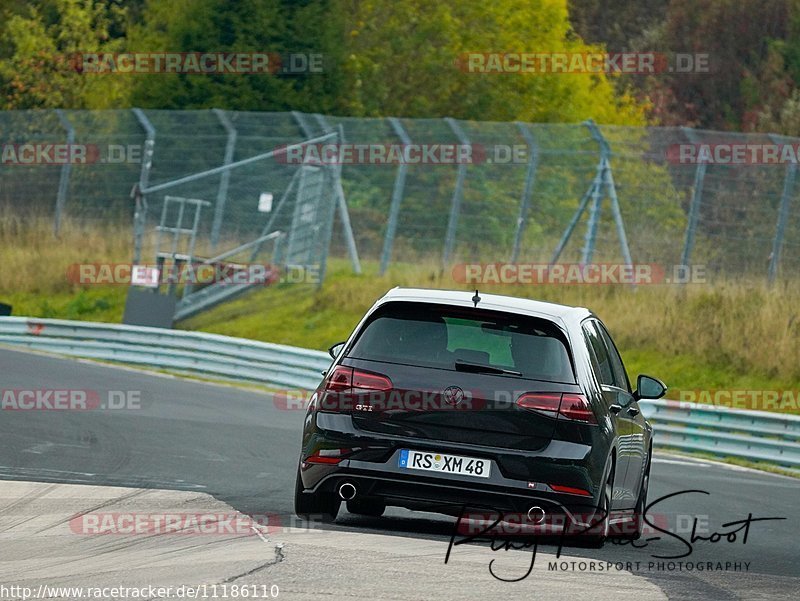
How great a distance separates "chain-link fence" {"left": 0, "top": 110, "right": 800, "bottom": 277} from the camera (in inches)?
1150

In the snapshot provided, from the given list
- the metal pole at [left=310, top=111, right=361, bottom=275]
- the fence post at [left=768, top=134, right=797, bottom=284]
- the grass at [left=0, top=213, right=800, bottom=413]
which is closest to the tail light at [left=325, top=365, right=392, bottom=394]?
the grass at [left=0, top=213, right=800, bottom=413]

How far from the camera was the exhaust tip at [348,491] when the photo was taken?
988 cm

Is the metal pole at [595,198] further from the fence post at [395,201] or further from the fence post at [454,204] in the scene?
the fence post at [395,201]

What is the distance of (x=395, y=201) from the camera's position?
32.4 metres

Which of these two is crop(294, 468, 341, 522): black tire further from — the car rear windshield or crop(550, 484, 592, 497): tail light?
crop(550, 484, 592, 497): tail light

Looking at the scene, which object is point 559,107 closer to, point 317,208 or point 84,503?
point 317,208

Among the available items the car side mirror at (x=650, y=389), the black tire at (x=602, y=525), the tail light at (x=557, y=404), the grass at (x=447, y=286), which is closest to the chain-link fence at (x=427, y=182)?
the grass at (x=447, y=286)

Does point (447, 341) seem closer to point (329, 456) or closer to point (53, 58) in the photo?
point (329, 456)

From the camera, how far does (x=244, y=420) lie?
62.9 ft

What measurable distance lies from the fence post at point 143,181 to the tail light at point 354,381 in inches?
867

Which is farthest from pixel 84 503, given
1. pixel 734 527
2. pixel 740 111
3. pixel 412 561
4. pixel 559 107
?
pixel 740 111

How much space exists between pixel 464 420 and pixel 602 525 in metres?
1.06

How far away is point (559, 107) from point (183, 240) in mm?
22112

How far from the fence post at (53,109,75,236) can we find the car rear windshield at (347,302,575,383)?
89.5ft
